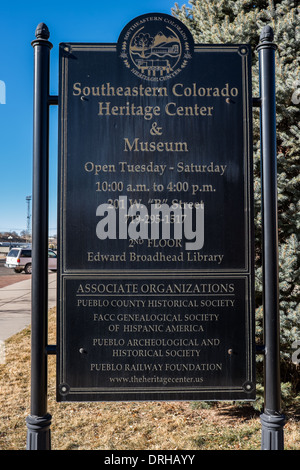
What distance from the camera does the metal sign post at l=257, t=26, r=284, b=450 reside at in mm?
2348

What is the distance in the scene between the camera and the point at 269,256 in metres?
2.46

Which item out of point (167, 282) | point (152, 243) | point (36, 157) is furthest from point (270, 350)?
point (36, 157)

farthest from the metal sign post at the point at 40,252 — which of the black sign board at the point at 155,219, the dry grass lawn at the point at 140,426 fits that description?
the dry grass lawn at the point at 140,426

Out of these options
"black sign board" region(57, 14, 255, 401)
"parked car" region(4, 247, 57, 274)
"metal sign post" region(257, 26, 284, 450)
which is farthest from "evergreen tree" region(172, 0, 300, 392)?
"parked car" region(4, 247, 57, 274)

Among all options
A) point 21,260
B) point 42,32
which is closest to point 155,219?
point 42,32

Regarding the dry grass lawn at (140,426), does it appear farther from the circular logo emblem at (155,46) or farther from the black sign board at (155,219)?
the circular logo emblem at (155,46)

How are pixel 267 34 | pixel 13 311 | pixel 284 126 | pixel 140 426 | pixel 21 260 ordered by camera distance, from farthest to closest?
1. pixel 21 260
2. pixel 13 311
3. pixel 284 126
4. pixel 140 426
5. pixel 267 34

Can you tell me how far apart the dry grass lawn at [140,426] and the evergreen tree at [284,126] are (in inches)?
33.0

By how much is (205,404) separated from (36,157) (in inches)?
130

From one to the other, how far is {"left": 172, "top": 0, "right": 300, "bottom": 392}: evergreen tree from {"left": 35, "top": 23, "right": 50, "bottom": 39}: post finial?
2185 mm

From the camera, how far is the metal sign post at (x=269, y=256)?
2.35 m

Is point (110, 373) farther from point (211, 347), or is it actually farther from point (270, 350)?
point (270, 350)

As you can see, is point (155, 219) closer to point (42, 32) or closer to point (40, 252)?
point (40, 252)

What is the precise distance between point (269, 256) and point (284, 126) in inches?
88.3
